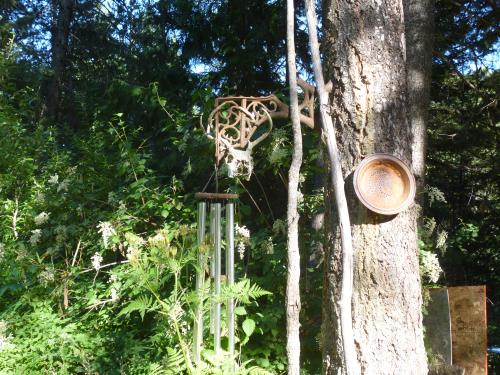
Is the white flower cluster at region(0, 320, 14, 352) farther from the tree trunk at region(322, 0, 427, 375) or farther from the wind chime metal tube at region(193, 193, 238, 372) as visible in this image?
the tree trunk at region(322, 0, 427, 375)

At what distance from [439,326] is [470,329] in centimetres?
27

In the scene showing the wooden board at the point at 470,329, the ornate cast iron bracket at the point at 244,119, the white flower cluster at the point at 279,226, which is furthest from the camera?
the white flower cluster at the point at 279,226

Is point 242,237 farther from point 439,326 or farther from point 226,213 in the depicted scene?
point 439,326

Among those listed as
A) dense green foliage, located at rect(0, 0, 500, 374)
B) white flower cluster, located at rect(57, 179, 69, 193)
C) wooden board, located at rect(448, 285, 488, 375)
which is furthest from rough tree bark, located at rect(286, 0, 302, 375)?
white flower cluster, located at rect(57, 179, 69, 193)

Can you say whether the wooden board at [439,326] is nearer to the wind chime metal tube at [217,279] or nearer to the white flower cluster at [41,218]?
the wind chime metal tube at [217,279]

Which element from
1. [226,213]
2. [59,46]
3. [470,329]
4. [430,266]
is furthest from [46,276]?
[59,46]

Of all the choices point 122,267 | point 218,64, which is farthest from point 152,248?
point 218,64

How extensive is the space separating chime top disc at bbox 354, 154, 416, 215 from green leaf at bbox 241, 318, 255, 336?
1.42 meters

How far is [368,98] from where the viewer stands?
9.68ft

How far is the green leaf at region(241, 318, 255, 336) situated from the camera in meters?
3.77

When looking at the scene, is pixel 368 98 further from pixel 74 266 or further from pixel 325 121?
pixel 74 266

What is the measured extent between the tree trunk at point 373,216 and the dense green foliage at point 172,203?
0.58m

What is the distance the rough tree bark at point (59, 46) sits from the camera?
10.7 m

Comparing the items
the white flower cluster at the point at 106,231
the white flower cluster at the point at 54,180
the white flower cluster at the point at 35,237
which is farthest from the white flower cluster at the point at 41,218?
the white flower cluster at the point at 106,231
